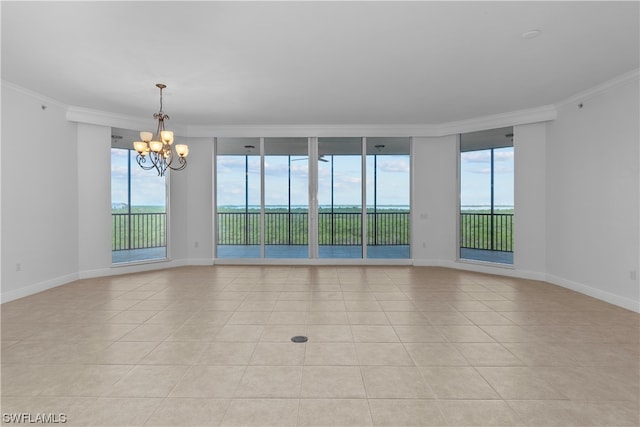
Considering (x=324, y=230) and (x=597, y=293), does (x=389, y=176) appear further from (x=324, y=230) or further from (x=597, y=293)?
(x=597, y=293)

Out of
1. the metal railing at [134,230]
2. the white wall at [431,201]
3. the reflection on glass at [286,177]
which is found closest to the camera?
the white wall at [431,201]

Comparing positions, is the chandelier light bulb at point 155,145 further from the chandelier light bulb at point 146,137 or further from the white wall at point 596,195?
the white wall at point 596,195

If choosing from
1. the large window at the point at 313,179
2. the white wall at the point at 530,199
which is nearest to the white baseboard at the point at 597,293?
the white wall at the point at 530,199

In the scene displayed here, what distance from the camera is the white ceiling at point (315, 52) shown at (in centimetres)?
267

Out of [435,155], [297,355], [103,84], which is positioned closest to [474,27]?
[297,355]

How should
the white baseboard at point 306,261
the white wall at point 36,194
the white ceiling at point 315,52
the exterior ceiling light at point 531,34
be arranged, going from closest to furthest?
the white ceiling at point 315,52 < the exterior ceiling light at point 531,34 < the white wall at point 36,194 < the white baseboard at point 306,261

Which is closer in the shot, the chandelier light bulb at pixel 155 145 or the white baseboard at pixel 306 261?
the chandelier light bulb at pixel 155 145

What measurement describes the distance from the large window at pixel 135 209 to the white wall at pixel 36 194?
0.72 metres

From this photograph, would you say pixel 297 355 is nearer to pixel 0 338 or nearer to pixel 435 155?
pixel 0 338

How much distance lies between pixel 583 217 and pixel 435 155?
8.95 ft

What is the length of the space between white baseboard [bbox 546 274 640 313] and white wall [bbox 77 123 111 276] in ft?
24.2

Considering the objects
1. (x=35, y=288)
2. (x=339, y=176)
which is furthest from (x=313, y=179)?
(x=35, y=288)

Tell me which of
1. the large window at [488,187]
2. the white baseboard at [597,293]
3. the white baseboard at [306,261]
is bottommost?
the white baseboard at [597,293]

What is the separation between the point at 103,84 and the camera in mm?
4270
